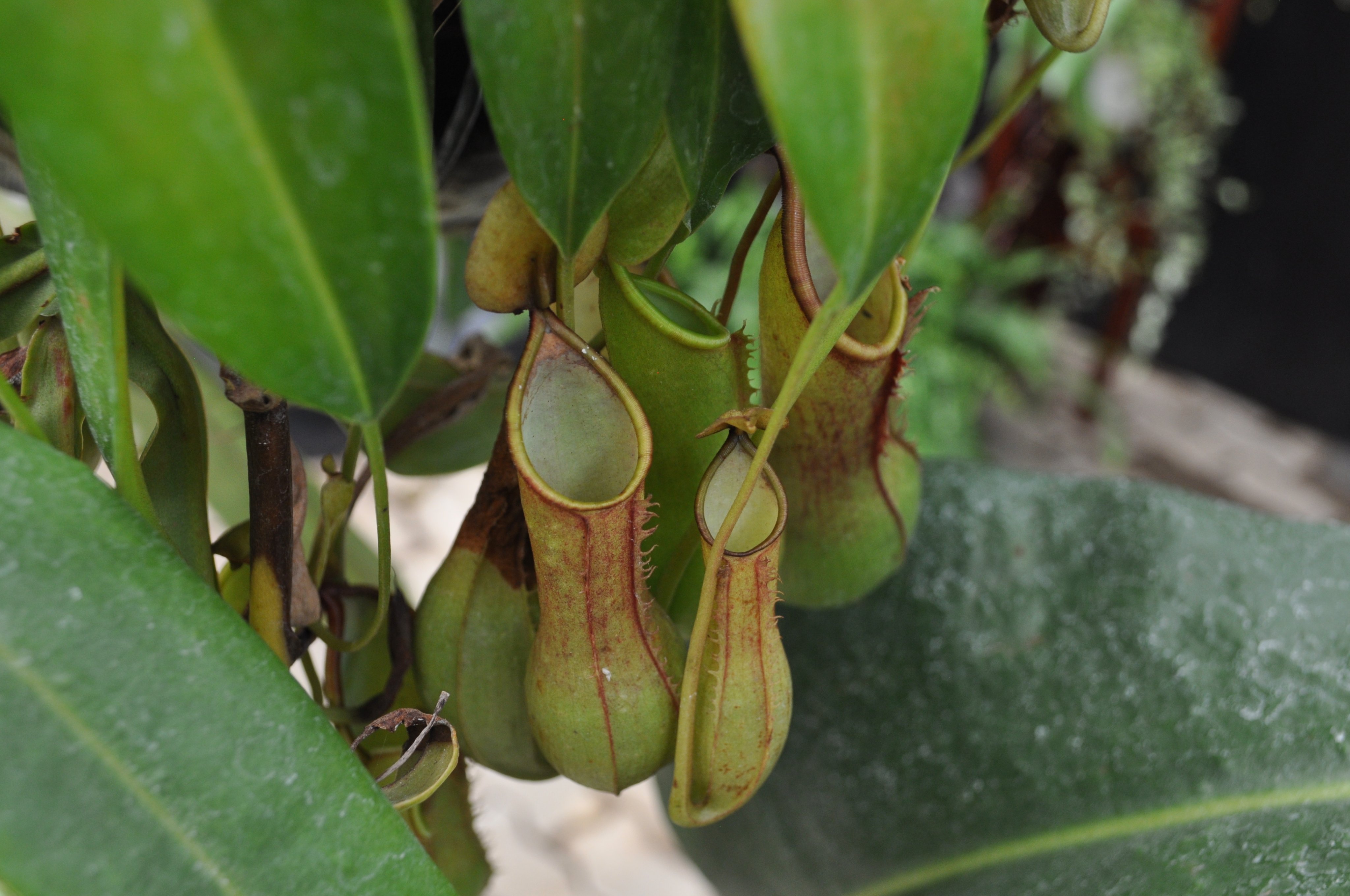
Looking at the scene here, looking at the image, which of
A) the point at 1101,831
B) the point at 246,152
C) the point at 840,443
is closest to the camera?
the point at 246,152

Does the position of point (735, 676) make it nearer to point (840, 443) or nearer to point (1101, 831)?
point (840, 443)

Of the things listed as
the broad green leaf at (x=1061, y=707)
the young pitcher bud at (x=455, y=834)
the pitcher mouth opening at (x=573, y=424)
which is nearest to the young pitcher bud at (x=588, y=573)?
the pitcher mouth opening at (x=573, y=424)

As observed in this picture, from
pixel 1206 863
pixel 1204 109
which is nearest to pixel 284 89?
pixel 1206 863

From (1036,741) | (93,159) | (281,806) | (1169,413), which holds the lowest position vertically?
(1169,413)

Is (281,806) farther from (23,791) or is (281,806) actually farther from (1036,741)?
(1036,741)

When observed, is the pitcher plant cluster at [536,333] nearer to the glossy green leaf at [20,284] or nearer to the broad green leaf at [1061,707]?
the glossy green leaf at [20,284]

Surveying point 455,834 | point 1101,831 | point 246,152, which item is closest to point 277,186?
point 246,152

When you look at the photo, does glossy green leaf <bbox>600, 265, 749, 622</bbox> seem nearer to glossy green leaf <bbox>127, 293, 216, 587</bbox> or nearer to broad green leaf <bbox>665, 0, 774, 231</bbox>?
broad green leaf <bbox>665, 0, 774, 231</bbox>
